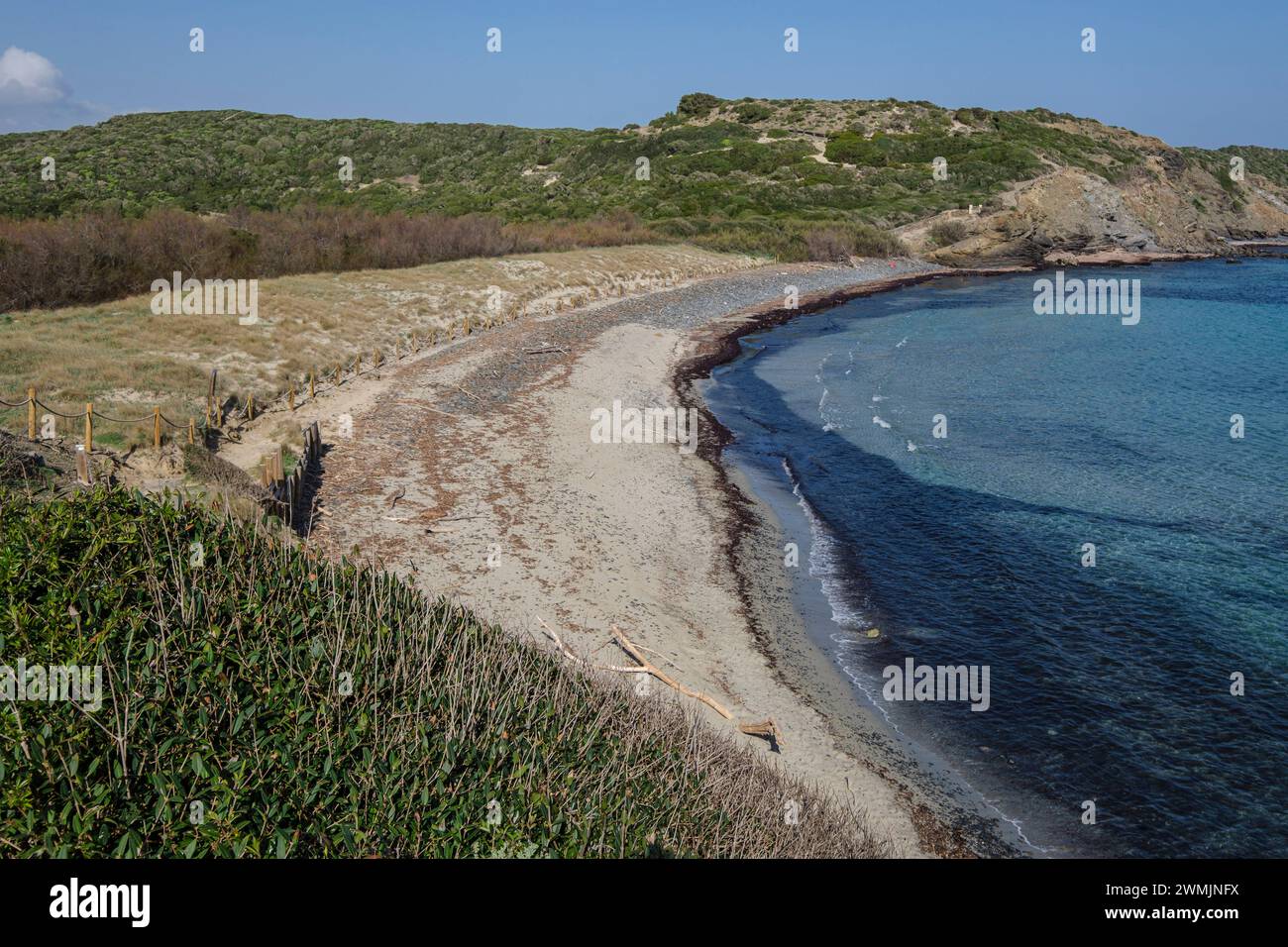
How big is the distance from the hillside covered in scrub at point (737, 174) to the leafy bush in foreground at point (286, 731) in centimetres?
4947

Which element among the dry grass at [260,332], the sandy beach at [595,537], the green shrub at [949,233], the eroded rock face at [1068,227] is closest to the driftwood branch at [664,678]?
the sandy beach at [595,537]

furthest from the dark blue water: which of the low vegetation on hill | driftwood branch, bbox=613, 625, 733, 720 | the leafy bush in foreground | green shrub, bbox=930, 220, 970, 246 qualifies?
green shrub, bbox=930, 220, 970, 246

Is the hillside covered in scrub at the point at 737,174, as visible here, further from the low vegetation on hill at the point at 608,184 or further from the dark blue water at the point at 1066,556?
the dark blue water at the point at 1066,556

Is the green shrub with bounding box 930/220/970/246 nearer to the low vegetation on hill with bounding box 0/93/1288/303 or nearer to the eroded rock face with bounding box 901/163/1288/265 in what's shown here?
the eroded rock face with bounding box 901/163/1288/265

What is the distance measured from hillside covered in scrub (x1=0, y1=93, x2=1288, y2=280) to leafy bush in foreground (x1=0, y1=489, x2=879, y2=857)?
49.5 metres

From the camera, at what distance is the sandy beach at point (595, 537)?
12.9 metres

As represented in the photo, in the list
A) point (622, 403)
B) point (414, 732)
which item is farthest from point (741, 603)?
point (622, 403)

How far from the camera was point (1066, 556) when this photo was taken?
19.6 m

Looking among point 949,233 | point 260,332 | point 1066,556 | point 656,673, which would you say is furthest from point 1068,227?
point 656,673

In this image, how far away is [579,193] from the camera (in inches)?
3189

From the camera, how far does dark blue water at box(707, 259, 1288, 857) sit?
1239 cm

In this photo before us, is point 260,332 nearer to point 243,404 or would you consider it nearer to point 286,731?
point 243,404

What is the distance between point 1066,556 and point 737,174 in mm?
77803
